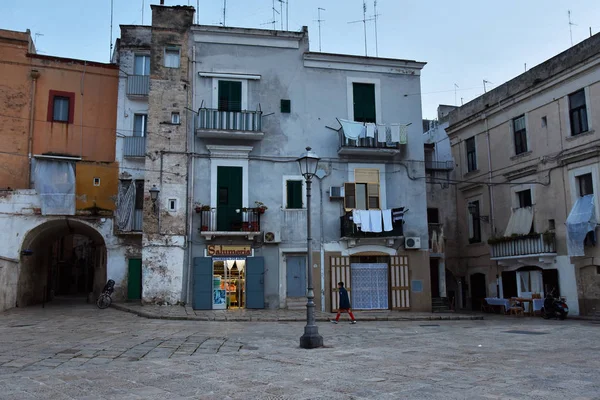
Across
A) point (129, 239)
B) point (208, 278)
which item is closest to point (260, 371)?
point (208, 278)

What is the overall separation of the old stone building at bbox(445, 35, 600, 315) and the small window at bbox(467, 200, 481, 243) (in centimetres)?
5

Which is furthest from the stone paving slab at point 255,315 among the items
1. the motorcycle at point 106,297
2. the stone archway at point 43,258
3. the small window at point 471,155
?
the small window at point 471,155

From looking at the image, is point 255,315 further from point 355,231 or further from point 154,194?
point 154,194

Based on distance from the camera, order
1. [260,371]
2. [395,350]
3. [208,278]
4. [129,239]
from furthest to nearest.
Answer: [129,239]
[208,278]
[395,350]
[260,371]

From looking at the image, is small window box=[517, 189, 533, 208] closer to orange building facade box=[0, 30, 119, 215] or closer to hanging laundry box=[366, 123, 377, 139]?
hanging laundry box=[366, 123, 377, 139]

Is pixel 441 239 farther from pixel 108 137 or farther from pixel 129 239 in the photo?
pixel 108 137

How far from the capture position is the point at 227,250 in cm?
2286

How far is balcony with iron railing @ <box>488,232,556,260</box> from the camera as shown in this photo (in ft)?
78.2

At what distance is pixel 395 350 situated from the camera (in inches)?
483

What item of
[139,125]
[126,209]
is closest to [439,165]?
[139,125]

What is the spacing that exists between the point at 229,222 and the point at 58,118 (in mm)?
10468

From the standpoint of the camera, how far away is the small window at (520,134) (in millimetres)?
26484

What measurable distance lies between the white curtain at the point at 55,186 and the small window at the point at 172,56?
23.5ft

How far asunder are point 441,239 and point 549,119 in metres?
7.55
